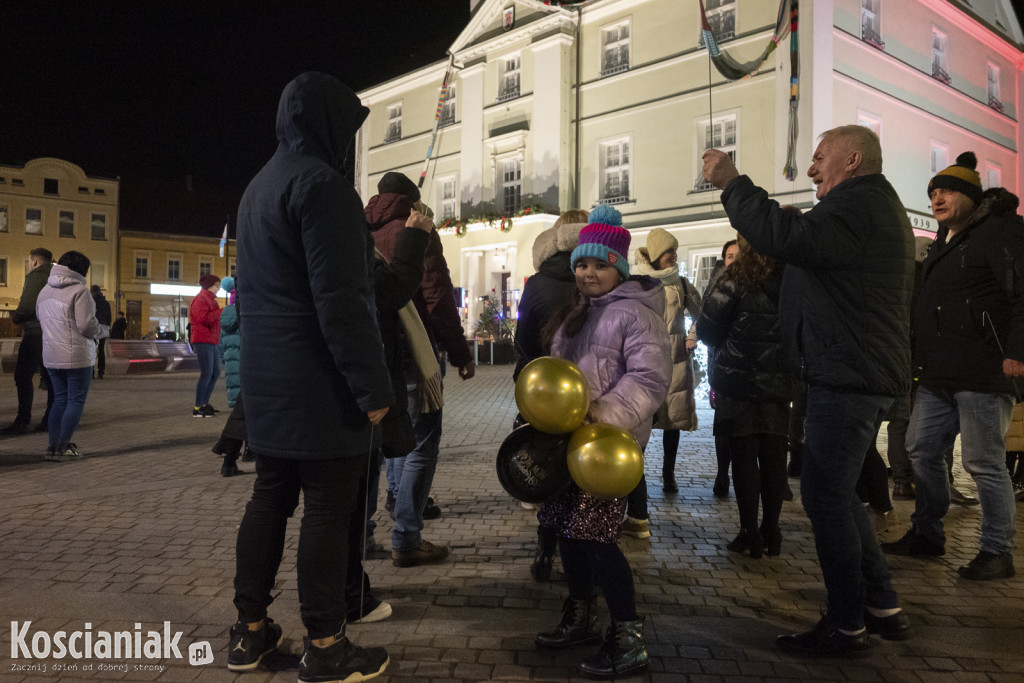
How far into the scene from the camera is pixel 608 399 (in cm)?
299

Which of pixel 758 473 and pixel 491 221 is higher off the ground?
pixel 491 221

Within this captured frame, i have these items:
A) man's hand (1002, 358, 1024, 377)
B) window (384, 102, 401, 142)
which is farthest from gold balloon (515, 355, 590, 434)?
window (384, 102, 401, 142)

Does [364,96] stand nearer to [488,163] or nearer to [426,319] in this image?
[488,163]

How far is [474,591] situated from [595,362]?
56.2 inches

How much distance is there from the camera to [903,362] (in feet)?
10.1

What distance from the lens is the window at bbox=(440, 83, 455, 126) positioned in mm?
29578

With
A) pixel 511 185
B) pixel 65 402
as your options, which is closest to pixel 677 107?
pixel 511 185

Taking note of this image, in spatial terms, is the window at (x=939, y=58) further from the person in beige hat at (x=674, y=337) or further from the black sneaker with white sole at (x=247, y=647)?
the black sneaker with white sole at (x=247, y=647)

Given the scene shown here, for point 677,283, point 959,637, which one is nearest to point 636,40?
point 677,283

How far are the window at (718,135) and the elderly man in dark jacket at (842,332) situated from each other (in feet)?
60.7

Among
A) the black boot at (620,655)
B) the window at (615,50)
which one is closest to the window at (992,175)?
the window at (615,50)

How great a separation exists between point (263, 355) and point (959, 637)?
309 cm

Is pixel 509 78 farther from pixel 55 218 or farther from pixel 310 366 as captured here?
pixel 55 218

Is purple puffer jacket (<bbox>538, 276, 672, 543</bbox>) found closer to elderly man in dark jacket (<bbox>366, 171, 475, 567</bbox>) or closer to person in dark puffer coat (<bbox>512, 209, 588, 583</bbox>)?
person in dark puffer coat (<bbox>512, 209, 588, 583</bbox>)
